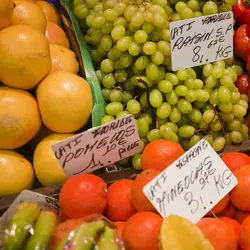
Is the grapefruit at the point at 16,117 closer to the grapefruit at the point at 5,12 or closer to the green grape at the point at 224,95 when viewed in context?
the grapefruit at the point at 5,12

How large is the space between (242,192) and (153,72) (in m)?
0.36

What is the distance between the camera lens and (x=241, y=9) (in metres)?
1.35

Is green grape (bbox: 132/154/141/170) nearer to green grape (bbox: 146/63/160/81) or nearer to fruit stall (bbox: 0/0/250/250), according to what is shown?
fruit stall (bbox: 0/0/250/250)

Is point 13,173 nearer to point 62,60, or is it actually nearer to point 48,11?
point 62,60

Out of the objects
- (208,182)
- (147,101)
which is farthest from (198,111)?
(208,182)

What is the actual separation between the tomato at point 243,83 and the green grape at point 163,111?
277 millimetres

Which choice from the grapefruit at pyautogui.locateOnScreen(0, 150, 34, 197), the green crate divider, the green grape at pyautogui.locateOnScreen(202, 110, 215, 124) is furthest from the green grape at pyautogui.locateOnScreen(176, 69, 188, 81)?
the grapefruit at pyautogui.locateOnScreen(0, 150, 34, 197)

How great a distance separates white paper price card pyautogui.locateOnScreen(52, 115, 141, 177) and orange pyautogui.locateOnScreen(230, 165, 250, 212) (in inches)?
10.2

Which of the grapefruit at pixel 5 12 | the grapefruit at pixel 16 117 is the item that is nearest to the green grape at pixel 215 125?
the grapefruit at pixel 16 117

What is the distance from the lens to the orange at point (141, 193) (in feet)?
2.87

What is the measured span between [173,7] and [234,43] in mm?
217

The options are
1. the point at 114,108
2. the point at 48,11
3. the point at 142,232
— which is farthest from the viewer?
the point at 48,11

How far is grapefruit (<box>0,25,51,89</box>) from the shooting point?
40.0 inches

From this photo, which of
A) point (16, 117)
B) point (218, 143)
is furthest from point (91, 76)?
point (218, 143)
